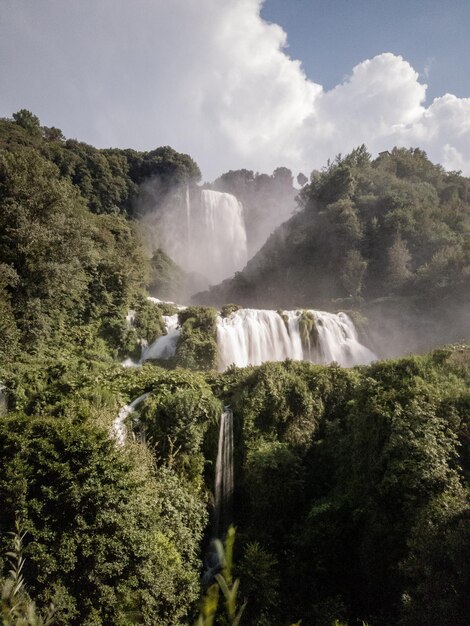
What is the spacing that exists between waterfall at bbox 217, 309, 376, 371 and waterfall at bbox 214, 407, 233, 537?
8.88 m

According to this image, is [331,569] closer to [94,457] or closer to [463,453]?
[463,453]

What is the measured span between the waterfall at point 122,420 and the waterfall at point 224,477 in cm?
256

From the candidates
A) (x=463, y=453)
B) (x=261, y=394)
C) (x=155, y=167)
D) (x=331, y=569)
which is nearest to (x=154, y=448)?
(x=261, y=394)

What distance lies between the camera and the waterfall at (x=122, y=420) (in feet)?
29.5

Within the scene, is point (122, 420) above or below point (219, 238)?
below

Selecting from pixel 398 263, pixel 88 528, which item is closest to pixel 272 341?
pixel 88 528

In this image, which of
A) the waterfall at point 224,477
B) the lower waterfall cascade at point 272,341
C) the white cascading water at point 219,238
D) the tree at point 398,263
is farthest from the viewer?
the white cascading water at point 219,238

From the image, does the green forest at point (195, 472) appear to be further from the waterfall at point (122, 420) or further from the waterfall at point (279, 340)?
the waterfall at point (279, 340)

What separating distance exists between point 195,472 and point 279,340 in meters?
13.4

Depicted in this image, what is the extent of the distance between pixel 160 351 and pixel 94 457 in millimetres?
12959

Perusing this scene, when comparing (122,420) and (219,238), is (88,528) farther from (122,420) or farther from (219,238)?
(219,238)

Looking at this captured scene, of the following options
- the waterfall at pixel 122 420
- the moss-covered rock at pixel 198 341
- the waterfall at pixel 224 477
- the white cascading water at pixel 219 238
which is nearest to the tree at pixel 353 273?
the moss-covered rock at pixel 198 341

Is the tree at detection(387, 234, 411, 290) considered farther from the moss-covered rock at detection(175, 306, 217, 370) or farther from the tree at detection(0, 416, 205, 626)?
the tree at detection(0, 416, 205, 626)

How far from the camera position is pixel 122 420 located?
9836mm
